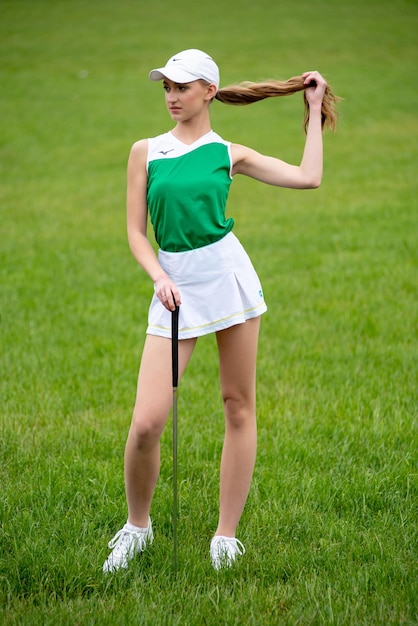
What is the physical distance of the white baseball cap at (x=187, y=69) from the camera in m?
3.86

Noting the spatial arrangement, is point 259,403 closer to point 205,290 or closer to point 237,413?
point 237,413

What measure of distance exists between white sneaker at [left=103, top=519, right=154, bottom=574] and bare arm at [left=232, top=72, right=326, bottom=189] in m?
1.75

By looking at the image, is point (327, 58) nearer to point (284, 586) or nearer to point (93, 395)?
point (93, 395)

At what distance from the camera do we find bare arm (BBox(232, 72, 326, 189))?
4070 millimetres

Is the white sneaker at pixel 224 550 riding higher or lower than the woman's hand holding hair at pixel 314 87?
lower

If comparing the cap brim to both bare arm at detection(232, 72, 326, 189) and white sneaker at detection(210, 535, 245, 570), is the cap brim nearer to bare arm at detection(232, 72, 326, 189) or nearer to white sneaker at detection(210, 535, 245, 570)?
bare arm at detection(232, 72, 326, 189)

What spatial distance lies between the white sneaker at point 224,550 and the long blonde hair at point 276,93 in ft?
6.69

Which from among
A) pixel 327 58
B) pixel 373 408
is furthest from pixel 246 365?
pixel 327 58

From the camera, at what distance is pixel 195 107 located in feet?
13.0

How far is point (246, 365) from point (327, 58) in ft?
87.6

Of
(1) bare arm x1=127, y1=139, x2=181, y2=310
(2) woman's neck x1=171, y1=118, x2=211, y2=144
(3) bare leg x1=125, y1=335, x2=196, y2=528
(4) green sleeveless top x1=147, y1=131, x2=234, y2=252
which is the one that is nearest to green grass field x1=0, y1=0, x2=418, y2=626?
(3) bare leg x1=125, y1=335, x2=196, y2=528

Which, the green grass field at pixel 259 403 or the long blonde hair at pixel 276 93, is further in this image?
the long blonde hair at pixel 276 93

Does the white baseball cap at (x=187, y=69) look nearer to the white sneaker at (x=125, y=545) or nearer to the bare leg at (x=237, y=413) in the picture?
the bare leg at (x=237, y=413)

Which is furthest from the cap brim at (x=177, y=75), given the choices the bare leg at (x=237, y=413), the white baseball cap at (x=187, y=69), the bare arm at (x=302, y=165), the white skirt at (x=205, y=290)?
the bare leg at (x=237, y=413)
